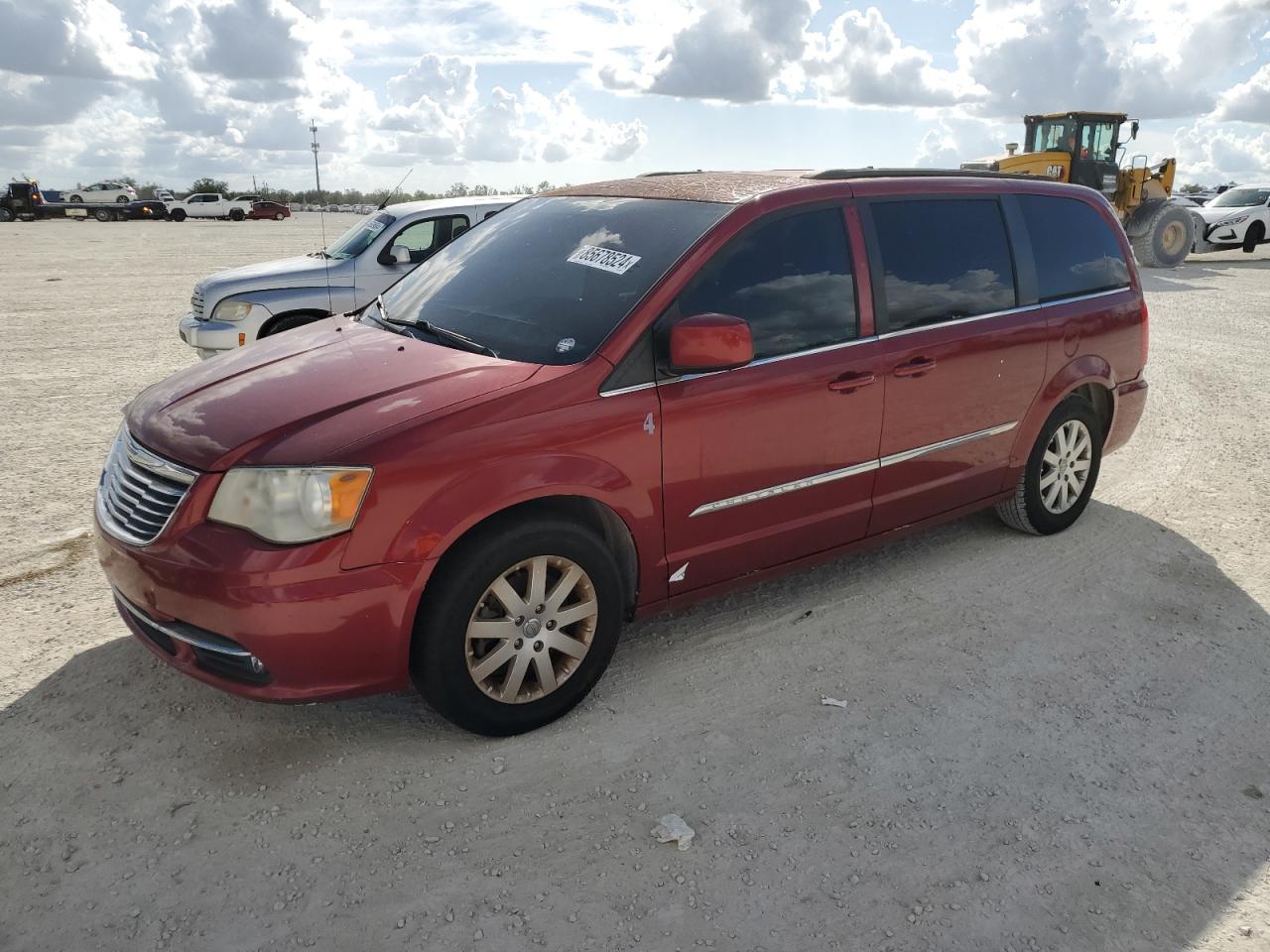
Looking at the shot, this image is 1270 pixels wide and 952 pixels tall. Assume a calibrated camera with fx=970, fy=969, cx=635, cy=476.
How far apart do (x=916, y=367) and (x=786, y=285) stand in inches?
30.1

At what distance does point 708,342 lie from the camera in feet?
10.9

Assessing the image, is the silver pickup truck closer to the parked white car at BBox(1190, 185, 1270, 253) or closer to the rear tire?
the parked white car at BBox(1190, 185, 1270, 253)

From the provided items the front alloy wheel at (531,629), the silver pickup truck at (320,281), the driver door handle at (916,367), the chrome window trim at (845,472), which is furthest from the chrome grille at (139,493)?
the silver pickup truck at (320,281)

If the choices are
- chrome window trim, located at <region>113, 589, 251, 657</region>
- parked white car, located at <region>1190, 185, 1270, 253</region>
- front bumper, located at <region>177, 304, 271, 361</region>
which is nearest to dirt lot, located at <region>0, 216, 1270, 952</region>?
chrome window trim, located at <region>113, 589, 251, 657</region>

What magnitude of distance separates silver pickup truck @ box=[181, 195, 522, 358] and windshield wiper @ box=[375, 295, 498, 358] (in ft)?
13.8

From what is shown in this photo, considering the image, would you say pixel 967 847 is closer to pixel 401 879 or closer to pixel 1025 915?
pixel 1025 915

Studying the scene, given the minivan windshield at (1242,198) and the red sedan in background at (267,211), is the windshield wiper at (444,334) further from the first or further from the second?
the red sedan in background at (267,211)

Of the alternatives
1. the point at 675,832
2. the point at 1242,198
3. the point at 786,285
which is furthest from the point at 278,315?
the point at 1242,198

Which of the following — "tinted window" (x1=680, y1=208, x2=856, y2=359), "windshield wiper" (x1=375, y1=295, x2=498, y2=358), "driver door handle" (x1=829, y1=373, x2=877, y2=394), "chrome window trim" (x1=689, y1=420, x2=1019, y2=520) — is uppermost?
"tinted window" (x1=680, y1=208, x2=856, y2=359)

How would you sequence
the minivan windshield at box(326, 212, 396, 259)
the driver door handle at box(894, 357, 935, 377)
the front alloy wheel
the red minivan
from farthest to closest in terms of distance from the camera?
the minivan windshield at box(326, 212, 396, 259), the driver door handle at box(894, 357, 935, 377), the front alloy wheel, the red minivan

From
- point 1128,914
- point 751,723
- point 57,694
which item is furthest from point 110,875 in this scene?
point 1128,914

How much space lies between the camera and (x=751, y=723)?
11.3 ft

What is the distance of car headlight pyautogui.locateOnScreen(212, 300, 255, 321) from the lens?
838cm

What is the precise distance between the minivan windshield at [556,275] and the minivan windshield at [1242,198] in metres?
24.6
